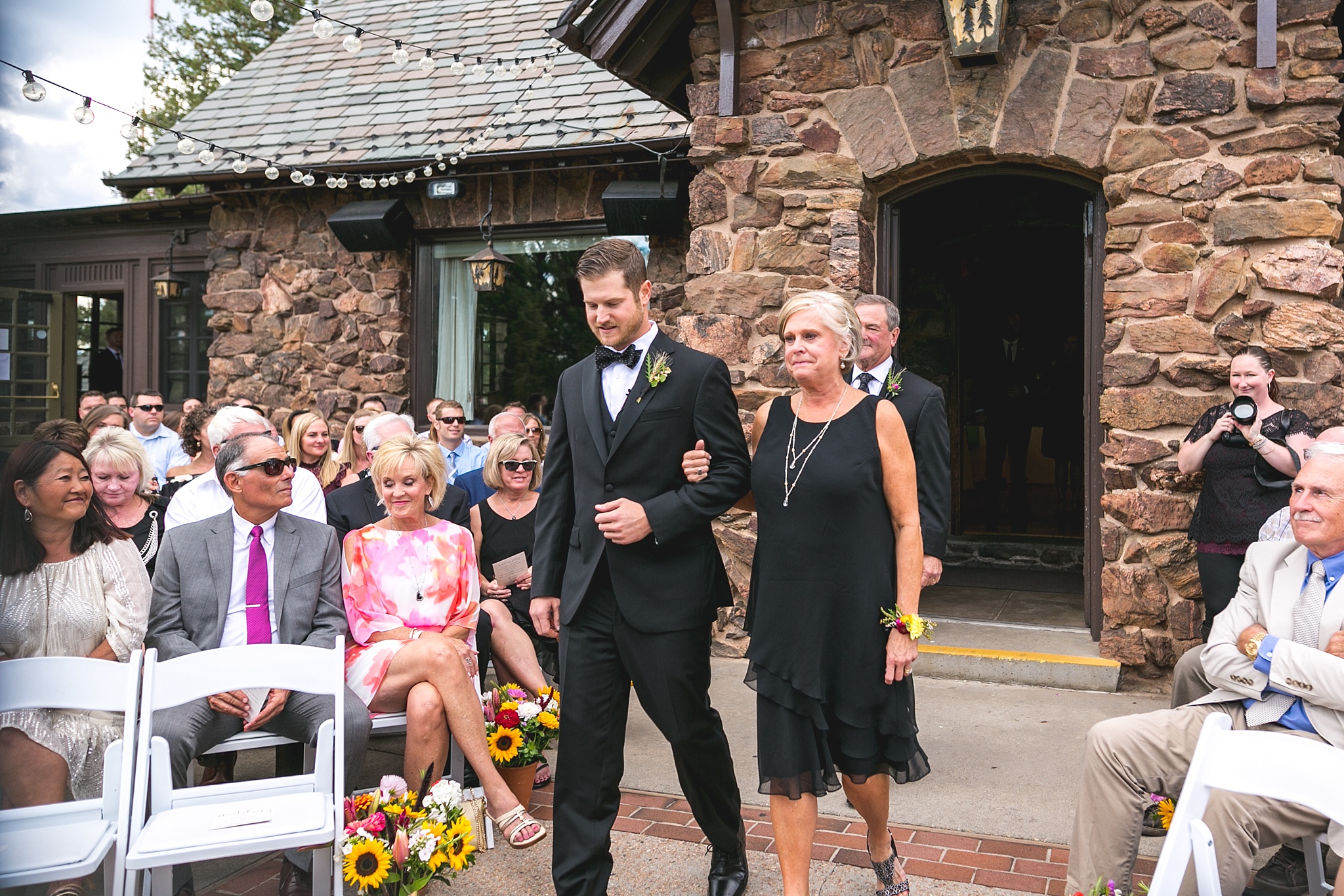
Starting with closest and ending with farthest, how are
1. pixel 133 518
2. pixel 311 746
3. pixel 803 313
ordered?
pixel 803 313, pixel 311 746, pixel 133 518

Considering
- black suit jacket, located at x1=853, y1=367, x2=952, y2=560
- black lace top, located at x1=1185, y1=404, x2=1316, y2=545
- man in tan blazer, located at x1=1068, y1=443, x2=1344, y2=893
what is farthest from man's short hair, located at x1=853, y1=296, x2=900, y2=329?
black lace top, located at x1=1185, y1=404, x2=1316, y2=545

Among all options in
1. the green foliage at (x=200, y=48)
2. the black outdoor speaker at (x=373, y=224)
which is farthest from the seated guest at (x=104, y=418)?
the green foliage at (x=200, y=48)

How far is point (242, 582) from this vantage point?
359 centimetres

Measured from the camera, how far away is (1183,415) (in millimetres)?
5207

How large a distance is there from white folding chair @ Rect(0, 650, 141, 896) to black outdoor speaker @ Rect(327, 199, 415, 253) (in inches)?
228

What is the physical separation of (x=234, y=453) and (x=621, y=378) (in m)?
1.46

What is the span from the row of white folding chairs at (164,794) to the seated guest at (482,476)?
2521mm

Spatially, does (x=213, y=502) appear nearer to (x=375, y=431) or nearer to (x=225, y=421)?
(x=225, y=421)

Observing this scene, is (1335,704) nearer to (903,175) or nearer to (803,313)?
(803,313)

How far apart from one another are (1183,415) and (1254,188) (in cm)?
116

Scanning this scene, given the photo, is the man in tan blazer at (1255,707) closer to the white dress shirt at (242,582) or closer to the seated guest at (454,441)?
the white dress shirt at (242,582)

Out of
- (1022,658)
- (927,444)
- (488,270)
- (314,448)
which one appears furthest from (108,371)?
(927,444)

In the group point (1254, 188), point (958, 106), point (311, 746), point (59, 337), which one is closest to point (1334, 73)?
point (1254, 188)

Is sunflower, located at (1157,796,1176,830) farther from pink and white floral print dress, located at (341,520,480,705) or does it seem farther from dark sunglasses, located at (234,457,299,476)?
dark sunglasses, located at (234,457,299,476)
